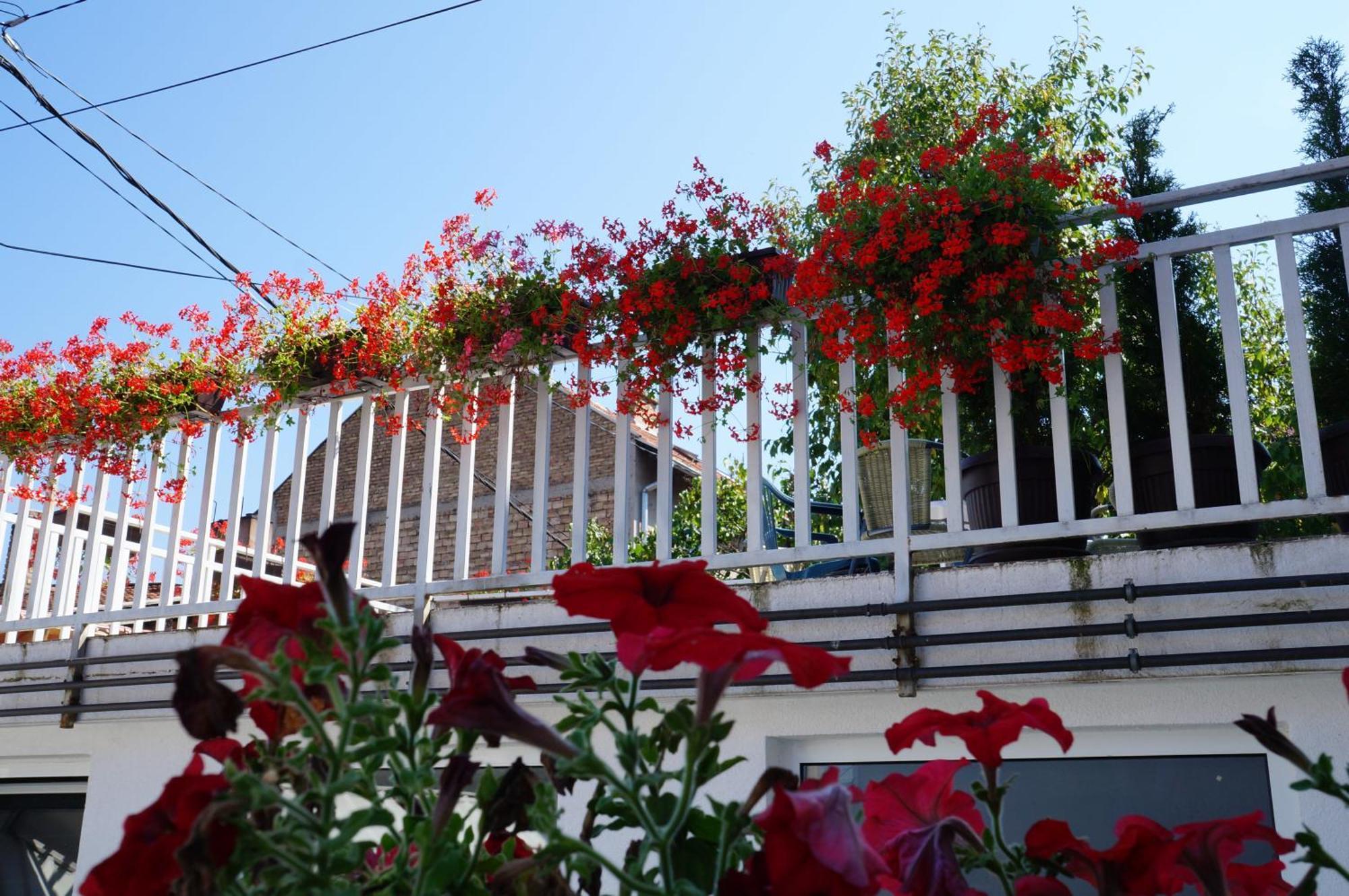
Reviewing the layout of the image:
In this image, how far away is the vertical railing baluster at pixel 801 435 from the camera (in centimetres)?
340

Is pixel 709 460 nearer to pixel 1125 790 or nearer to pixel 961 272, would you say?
pixel 961 272

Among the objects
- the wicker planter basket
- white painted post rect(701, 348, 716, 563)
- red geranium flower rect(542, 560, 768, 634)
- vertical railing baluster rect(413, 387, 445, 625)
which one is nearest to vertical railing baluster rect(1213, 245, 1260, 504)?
the wicker planter basket

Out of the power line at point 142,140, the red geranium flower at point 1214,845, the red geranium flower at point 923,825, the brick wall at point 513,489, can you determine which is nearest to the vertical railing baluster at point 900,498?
the red geranium flower at point 923,825

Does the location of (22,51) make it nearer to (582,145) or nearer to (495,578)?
(582,145)

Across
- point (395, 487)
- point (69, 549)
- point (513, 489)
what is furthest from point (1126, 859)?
point (513, 489)

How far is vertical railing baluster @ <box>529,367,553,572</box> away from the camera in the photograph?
148 inches

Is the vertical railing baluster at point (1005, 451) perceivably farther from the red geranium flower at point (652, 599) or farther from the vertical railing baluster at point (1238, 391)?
the red geranium flower at point (652, 599)

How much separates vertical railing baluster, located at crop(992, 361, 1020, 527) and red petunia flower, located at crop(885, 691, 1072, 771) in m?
2.33

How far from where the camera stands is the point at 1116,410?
3.18m

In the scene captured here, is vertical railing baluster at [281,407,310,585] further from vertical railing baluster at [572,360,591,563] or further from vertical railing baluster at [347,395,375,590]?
vertical railing baluster at [572,360,591,563]

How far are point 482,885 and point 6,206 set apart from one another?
9461mm

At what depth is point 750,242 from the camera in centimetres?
372

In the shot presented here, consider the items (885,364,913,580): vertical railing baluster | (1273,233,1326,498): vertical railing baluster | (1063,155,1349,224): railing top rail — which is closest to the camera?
(1273,233,1326,498): vertical railing baluster

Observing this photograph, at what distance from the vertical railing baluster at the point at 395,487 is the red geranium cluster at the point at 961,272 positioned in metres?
1.57
